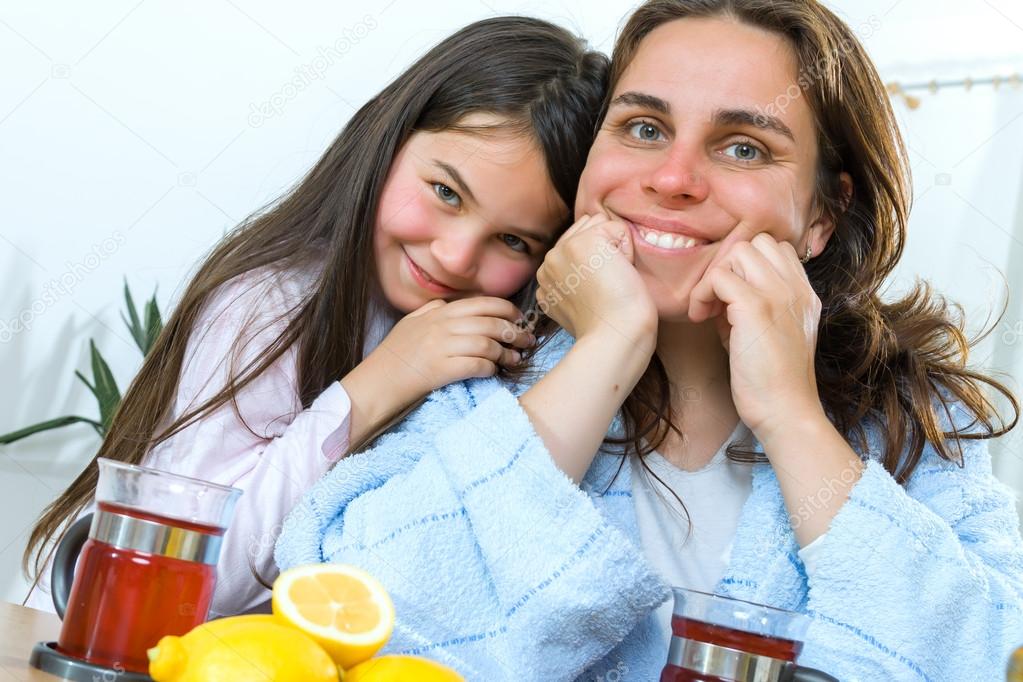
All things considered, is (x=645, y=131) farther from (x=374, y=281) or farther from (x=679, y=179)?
(x=374, y=281)

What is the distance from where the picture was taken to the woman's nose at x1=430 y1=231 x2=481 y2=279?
5.28ft

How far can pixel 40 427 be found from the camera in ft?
9.91

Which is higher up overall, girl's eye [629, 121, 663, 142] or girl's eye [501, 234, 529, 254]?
girl's eye [629, 121, 663, 142]

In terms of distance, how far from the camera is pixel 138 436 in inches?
62.9

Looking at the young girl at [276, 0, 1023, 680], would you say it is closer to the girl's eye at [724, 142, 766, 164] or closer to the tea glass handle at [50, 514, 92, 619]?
the girl's eye at [724, 142, 766, 164]

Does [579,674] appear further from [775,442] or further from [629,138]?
[629,138]

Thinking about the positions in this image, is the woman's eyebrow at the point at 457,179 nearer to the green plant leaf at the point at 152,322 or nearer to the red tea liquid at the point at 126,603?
the red tea liquid at the point at 126,603

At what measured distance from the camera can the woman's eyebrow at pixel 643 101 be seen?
147 cm

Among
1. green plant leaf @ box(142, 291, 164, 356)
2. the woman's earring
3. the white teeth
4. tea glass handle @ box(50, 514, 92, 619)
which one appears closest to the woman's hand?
the white teeth

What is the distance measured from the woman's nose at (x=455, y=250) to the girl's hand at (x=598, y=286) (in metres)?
0.12

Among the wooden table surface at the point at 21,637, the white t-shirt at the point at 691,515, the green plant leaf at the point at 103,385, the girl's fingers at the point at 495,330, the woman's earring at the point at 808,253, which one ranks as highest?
the woman's earring at the point at 808,253

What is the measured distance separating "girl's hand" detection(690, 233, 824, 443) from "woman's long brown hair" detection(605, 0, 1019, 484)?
0.14 metres

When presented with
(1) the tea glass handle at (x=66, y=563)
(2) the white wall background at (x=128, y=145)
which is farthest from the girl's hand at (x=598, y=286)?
(2) the white wall background at (x=128, y=145)

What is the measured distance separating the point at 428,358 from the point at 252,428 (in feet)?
0.95
